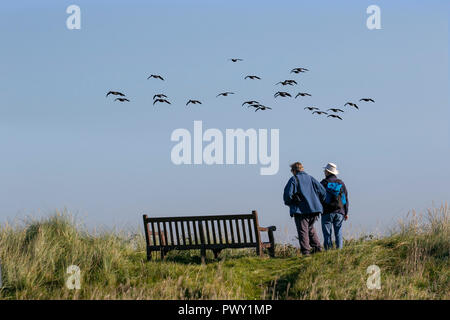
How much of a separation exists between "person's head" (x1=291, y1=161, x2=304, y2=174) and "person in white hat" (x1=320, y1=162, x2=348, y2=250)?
642mm

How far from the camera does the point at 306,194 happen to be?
12.2 metres

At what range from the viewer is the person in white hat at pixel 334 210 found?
12.3m

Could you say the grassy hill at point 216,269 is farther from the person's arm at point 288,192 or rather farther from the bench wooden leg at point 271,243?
the person's arm at point 288,192

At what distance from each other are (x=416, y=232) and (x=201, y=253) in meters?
4.81

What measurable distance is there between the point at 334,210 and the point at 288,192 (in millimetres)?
1050

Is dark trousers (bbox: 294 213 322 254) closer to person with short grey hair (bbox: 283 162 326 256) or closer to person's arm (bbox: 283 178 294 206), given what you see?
person with short grey hair (bbox: 283 162 326 256)

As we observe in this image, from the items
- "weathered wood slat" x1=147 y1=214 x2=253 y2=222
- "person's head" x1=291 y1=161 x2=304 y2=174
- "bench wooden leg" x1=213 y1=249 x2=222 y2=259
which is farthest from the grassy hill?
"person's head" x1=291 y1=161 x2=304 y2=174

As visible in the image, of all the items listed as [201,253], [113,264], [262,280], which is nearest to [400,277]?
[262,280]

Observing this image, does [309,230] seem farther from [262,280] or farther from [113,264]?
[113,264]

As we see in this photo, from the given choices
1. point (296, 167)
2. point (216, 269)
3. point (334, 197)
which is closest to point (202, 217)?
point (216, 269)

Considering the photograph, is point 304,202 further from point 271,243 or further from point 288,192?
point 271,243

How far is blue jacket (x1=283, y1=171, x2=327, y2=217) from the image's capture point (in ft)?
40.1

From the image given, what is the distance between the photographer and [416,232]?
12938 mm
